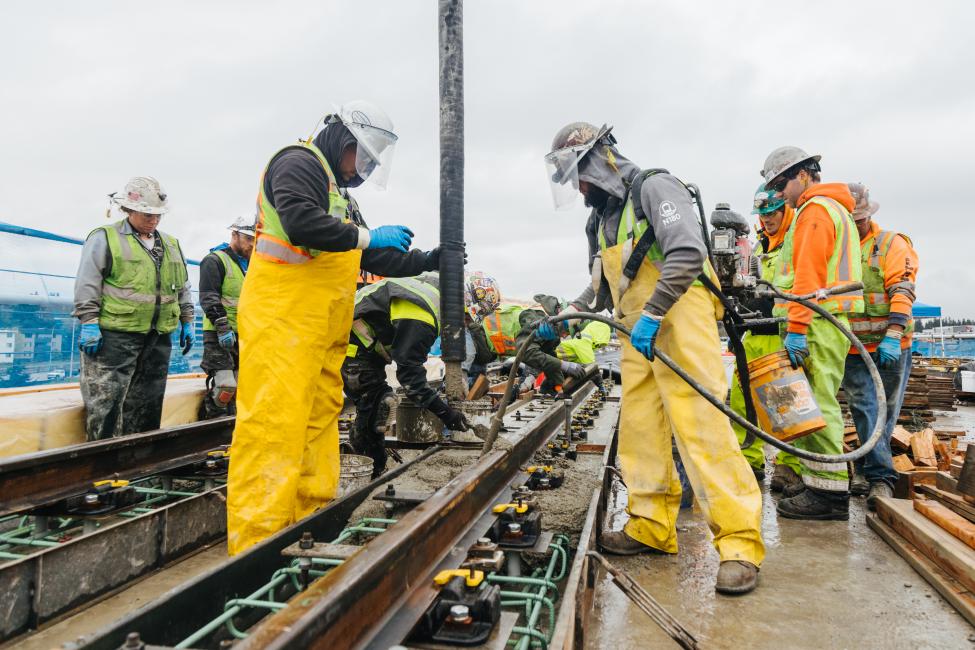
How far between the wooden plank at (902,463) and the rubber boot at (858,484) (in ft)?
1.41

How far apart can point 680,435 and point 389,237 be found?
1.78 meters

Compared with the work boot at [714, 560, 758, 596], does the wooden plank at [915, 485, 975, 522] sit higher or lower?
higher

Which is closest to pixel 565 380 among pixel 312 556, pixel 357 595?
pixel 312 556

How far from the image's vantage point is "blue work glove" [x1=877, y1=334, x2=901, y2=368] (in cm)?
452

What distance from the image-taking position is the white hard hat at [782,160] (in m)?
4.17

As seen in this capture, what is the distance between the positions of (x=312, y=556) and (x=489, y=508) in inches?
36.6

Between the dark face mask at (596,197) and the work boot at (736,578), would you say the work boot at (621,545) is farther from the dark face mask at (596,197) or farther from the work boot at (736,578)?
the dark face mask at (596,197)

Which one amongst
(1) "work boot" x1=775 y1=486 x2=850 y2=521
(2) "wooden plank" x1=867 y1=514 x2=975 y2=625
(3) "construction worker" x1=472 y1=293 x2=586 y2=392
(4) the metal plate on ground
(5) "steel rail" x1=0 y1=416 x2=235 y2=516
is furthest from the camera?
(3) "construction worker" x1=472 y1=293 x2=586 y2=392

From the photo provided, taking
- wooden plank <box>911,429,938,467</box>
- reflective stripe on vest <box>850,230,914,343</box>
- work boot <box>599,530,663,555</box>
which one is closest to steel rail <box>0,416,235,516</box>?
work boot <box>599,530,663,555</box>

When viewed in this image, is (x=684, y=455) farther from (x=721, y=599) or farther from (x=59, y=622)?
Result: (x=59, y=622)

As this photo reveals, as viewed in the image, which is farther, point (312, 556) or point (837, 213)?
point (837, 213)

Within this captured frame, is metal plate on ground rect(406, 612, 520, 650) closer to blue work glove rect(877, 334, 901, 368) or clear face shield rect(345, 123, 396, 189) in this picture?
clear face shield rect(345, 123, 396, 189)

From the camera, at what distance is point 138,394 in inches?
193

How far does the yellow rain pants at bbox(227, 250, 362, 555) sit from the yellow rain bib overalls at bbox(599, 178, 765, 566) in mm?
1542
